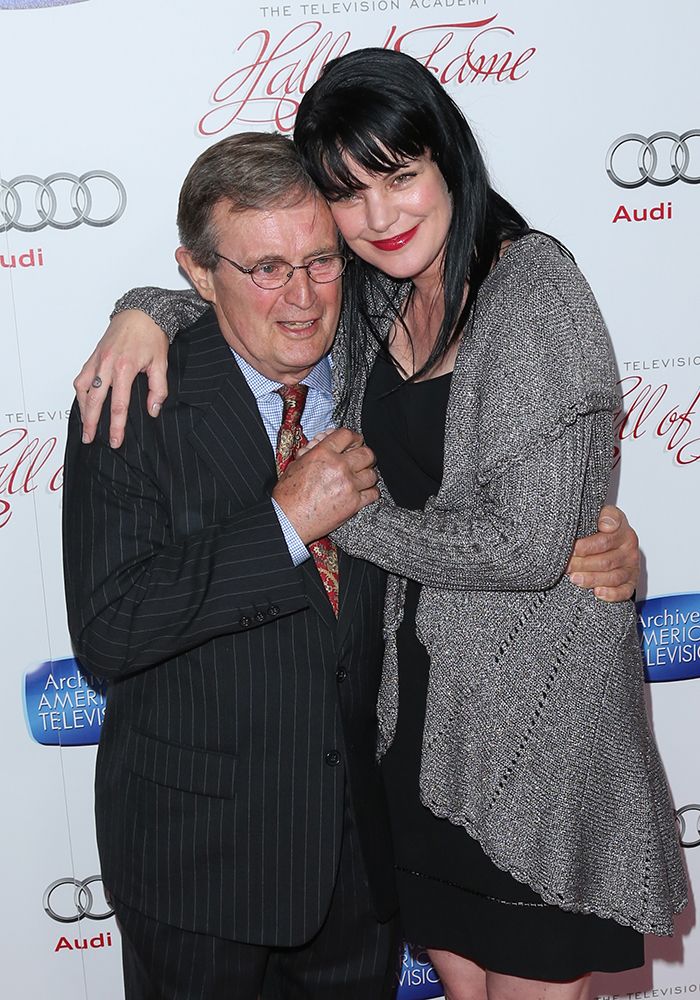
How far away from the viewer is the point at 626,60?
95.7 inches

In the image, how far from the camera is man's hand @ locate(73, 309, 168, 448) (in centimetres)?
183

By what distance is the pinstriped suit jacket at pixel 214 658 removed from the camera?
5.78ft

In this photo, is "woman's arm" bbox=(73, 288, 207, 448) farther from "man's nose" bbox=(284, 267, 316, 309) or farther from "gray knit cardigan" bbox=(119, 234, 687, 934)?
"gray knit cardigan" bbox=(119, 234, 687, 934)

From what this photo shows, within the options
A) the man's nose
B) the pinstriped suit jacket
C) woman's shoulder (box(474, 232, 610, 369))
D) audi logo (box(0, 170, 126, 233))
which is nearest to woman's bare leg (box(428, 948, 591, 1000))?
the pinstriped suit jacket

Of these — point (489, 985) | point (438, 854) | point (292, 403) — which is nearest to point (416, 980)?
point (489, 985)

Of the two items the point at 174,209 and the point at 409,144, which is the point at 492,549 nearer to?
the point at 409,144

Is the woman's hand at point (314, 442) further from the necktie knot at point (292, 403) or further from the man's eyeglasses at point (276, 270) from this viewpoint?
the man's eyeglasses at point (276, 270)

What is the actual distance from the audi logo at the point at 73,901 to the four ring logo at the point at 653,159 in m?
1.94

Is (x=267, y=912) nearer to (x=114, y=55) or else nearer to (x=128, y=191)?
(x=128, y=191)

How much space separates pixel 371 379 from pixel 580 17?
96 centimetres

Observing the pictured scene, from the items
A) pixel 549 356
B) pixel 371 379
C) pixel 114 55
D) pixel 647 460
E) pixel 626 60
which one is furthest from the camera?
pixel 647 460

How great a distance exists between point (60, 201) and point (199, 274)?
21.8 inches

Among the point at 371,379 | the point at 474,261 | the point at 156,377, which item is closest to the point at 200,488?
the point at 156,377

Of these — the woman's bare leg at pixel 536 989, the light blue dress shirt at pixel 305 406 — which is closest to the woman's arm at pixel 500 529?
the light blue dress shirt at pixel 305 406
